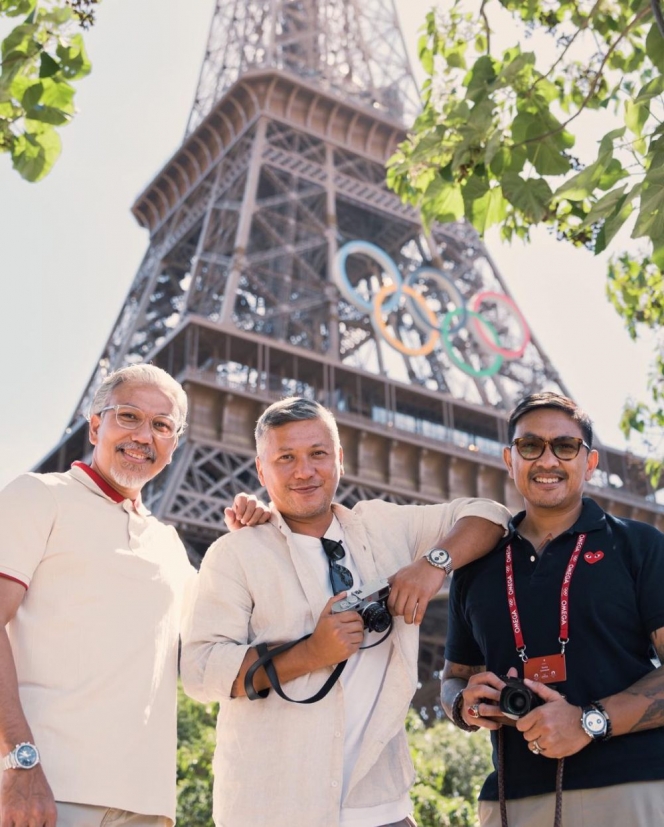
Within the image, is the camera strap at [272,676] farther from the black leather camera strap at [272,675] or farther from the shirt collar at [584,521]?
the shirt collar at [584,521]

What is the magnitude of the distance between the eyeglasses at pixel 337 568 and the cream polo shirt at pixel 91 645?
617mm

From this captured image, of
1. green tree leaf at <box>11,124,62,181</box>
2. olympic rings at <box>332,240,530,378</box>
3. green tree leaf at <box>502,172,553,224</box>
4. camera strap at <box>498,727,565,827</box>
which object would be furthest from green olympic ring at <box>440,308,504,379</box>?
camera strap at <box>498,727,565,827</box>

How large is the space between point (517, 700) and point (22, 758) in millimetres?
1498

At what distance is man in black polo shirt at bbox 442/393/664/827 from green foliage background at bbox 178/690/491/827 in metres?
5.67

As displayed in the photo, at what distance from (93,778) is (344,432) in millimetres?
21229

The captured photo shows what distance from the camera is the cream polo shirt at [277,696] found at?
3.05 meters

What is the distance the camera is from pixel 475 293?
31781 mm

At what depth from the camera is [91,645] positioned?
326 cm

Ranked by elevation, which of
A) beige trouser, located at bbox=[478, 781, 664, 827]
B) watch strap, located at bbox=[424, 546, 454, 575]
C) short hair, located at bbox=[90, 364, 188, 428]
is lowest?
beige trouser, located at bbox=[478, 781, 664, 827]

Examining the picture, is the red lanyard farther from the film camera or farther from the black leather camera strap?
the black leather camera strap

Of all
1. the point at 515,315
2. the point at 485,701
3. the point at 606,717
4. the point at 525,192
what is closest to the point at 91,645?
the point at 485,701

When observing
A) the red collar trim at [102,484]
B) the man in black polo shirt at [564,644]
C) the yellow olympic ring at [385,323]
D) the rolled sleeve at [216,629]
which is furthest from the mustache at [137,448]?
the yellow olympic ring at [385,323]

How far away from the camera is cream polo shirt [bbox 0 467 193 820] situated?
3137 mm

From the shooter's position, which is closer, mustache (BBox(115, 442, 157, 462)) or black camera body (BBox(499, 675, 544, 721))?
black camera body (BBox(499, 675, 544, 721))
